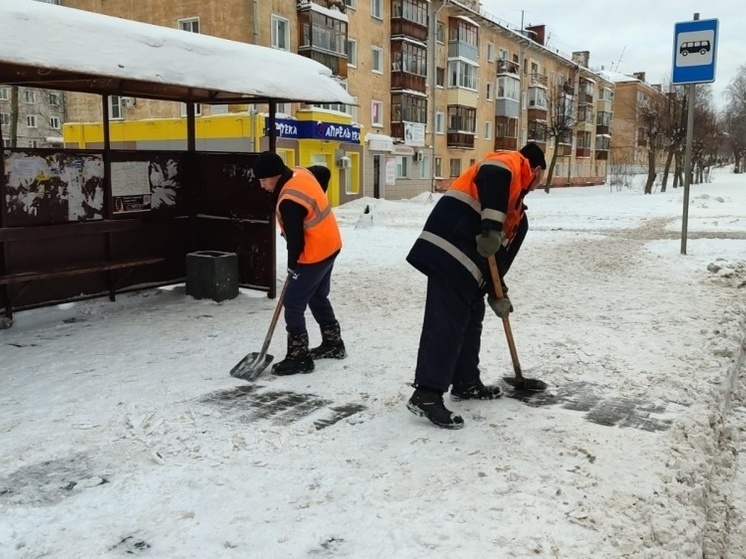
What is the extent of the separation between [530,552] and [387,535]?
568 millimetres

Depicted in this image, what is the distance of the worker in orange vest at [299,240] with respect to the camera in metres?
5.12

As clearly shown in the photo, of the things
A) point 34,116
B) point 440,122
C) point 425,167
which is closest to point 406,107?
point 425,167

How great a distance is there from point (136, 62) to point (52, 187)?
6.21 feet

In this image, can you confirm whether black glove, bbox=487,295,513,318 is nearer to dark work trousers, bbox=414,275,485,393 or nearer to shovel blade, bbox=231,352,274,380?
dark work trousers, bbox=414,275,485,393

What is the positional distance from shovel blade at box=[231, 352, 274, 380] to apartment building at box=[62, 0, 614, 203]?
2034cm

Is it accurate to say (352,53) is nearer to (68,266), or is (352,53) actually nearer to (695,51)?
(695,51)

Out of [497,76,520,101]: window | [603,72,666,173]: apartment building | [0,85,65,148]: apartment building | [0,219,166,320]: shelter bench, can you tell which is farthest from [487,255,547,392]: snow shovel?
[603,72,666,173]: apartment building

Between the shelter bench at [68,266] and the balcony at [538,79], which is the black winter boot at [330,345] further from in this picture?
the balcony at [538,79]

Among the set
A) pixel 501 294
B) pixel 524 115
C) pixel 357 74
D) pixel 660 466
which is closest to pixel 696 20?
pixel 501 294

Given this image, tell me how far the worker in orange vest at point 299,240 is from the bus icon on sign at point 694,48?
7195 millimetres

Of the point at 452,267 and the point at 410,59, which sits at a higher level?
the point at 410,59

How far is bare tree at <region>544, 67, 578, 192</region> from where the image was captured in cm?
4703

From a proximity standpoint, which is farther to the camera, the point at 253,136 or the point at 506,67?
the point at 506,67

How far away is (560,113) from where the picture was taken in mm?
49875
